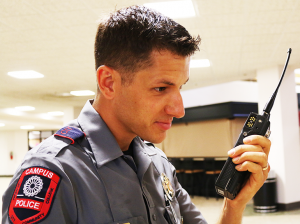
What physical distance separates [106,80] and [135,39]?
0.15 metres

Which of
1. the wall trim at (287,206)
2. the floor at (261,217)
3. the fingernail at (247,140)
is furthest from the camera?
the wall trim at (287,206)

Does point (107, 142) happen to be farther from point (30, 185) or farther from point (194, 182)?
point (194, 182)

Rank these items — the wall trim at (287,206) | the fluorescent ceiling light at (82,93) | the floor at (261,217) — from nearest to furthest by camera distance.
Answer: the floor at (261,217) < the wall trim at (287,206) < the fluorescent ceiling light at (82,93)

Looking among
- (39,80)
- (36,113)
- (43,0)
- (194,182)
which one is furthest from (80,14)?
(36,113)

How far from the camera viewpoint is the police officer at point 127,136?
734 millimetres

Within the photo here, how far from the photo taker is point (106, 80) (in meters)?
0.90

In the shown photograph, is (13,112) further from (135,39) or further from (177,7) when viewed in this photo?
(135,39)

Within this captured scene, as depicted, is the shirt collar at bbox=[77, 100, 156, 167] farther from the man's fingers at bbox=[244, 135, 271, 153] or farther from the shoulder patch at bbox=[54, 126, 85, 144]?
the man's fingers at bbox=[244, 135, 271, 153]

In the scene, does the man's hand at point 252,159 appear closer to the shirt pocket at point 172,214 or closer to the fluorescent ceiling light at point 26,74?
the shirt pocket at point 172,214

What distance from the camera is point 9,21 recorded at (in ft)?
12.1

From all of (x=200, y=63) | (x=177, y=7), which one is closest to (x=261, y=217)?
(x=200, y=63)

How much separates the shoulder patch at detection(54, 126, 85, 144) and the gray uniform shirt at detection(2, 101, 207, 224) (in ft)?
0.04

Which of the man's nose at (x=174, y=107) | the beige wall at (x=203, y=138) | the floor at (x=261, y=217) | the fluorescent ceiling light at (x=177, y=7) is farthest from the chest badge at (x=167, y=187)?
the beige wall at (x=203, y=138)

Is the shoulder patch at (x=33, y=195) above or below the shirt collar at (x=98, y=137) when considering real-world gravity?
below
